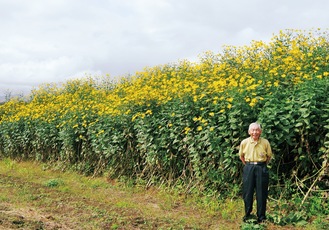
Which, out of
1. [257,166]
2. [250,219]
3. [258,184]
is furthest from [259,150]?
[250,219]

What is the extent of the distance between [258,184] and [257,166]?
0.25m

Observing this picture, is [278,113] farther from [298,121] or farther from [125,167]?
[125,167]

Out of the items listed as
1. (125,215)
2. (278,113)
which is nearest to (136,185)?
(125,215)

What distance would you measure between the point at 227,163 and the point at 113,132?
351 cm

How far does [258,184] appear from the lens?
5.02m

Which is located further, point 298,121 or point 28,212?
point 28,212

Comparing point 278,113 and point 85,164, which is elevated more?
point 278,113

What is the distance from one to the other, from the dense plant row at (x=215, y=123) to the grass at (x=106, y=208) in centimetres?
40

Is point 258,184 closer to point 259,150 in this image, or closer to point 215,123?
point 259,150

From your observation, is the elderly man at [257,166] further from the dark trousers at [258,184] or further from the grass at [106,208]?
the grass at [106,208]

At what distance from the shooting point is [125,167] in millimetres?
8500

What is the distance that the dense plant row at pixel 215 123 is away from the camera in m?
5.43

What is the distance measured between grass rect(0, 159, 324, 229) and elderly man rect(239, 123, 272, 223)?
1.22ft

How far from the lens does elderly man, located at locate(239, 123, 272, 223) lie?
4992 mm
